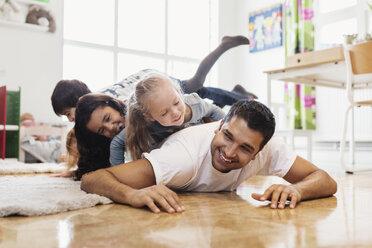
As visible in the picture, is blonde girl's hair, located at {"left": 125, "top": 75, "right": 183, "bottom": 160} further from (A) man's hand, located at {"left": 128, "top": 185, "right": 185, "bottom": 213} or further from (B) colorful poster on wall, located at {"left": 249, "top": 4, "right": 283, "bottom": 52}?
(B) colorful poster on wall, located at {"left": 249, "top": 4, "right": 283, "bottom": 52}

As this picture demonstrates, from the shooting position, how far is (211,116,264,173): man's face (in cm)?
126

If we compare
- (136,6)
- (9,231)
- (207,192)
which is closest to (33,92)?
(136,6)

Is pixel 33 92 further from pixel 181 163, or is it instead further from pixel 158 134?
pixel 181 163

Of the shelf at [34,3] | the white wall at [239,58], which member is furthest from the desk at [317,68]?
the shelf at [34,3]

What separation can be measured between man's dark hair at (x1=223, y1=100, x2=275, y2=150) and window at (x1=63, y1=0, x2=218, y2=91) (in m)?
3.38

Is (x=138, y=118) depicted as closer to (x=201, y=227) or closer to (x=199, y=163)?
(x=199, y=163)

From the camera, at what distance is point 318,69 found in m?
2.66

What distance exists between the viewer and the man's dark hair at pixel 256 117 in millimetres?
1268

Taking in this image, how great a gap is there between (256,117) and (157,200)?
0.43 meters

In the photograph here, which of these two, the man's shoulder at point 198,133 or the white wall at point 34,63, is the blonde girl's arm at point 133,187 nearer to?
the man's shoulder at point 198,133

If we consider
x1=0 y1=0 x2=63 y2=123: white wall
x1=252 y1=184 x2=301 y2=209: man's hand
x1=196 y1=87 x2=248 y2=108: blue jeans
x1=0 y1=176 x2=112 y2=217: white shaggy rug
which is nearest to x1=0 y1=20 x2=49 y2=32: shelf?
x1=0 y1=0 x2=63 y2=123: white wall

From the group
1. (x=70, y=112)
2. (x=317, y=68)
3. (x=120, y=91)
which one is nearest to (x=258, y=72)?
(x=317, y=68)

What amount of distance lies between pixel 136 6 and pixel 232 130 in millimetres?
3968

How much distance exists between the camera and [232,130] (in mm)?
1276
